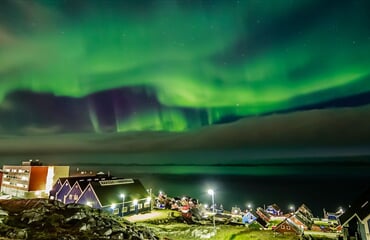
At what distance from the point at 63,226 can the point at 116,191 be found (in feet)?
74.4

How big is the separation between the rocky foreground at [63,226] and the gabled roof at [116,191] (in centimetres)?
1228

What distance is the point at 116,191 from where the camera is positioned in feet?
184

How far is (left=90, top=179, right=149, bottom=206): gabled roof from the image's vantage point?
5288cm

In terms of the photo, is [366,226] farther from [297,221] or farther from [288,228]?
[297,221]

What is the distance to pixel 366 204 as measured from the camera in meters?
33.2

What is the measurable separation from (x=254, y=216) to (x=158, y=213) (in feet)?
98.6

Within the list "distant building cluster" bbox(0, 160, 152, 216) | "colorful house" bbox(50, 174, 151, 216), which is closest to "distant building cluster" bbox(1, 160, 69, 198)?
"distant building cluster" bbox(0, 160, 152, 216)

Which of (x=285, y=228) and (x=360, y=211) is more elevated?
(x=360, y=211)

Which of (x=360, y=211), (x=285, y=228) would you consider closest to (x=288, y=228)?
(x=285, y=228)

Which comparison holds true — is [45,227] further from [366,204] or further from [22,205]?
[366,204]

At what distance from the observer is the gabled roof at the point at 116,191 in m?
52.9

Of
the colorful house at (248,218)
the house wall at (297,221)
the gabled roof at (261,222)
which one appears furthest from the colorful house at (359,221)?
the colorful house at (248,218)

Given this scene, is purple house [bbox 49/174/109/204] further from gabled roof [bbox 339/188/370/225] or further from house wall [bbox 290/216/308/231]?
gabled roof [bbox 339/188/370/225]

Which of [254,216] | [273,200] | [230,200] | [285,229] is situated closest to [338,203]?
[273,200]
